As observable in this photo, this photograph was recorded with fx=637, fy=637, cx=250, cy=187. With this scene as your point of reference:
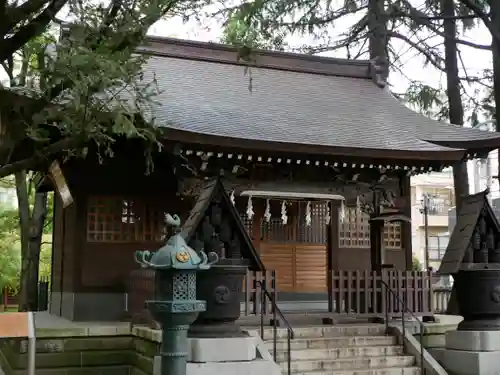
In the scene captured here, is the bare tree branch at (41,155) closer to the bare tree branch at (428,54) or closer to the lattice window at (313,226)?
the lattice window at (313,226)

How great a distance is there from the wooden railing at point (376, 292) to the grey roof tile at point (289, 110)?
2.35 metres

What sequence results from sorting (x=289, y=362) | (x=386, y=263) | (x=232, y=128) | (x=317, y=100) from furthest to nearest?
(x=317, y=100), (x=386, y=263), (x=232, y=128), (x=289, y=362)

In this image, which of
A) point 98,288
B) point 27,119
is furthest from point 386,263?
point 27,119

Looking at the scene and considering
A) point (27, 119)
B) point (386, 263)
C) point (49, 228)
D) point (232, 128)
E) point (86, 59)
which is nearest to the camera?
point (86, 59)

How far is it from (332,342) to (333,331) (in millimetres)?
436

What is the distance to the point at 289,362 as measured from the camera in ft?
29.2

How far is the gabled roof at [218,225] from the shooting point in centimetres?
872

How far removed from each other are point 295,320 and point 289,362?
10.3 ft

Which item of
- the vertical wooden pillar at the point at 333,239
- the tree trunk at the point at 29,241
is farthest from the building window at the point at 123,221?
Answer: the tree trunk at the point at 29,241

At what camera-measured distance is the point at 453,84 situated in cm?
1900

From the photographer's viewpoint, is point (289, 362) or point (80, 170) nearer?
point (289, 362)

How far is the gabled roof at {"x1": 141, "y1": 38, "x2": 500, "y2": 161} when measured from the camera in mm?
11570

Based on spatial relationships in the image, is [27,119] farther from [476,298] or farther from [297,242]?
[297,242]

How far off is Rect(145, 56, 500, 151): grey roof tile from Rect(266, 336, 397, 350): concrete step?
3388 mm
